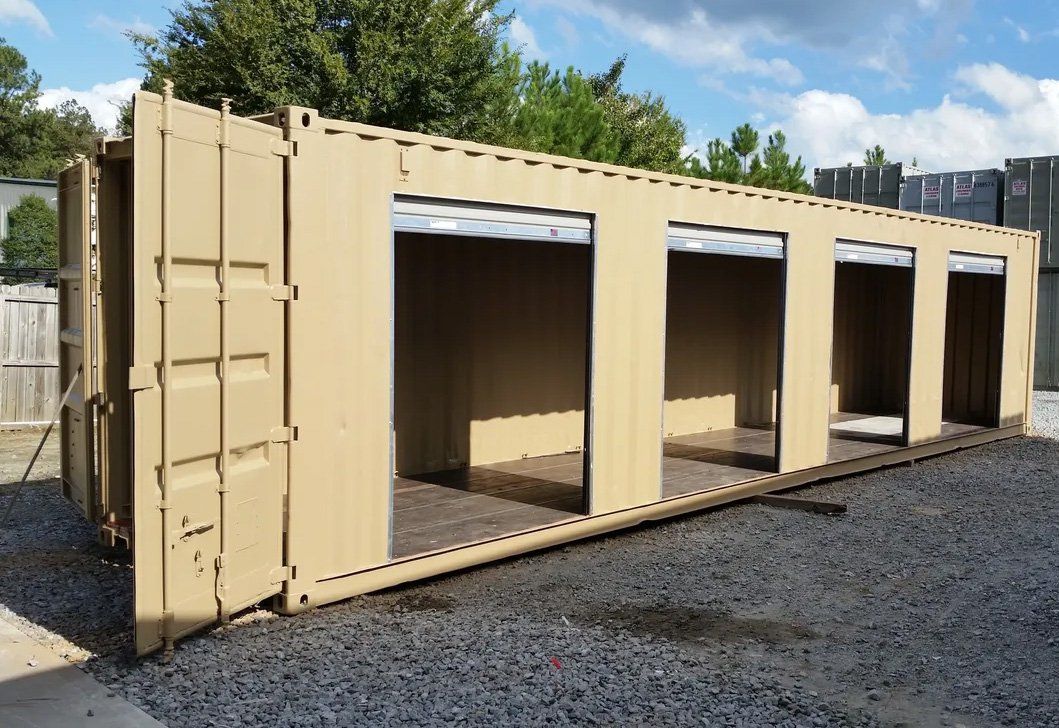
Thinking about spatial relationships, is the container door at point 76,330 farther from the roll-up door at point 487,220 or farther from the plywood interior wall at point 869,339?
Answer: the plywood interior wall at point 869,339

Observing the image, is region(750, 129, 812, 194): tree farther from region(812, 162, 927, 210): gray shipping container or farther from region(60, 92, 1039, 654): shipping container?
region(60, 92, 1039, 654): shipping container

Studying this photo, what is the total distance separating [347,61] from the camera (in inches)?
909

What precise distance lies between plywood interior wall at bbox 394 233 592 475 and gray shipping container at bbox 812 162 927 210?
49.8 ft

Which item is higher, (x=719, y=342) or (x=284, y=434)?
(x=719, y=342)

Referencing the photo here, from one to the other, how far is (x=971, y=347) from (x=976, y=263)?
2066 millimetres

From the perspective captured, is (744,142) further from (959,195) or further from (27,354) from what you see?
(27,354)

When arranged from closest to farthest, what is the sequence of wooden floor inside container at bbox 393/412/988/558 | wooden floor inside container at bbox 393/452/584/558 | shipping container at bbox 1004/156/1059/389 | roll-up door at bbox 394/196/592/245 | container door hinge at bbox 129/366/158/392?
container door hinge at bbox 129/366/158/392 < roll-up door at bbox 394/196/592/245 < wooden floor inside container at bbox 393/452/584/558 < wooden floor inside container at bbox 393/412/988/558 < shipping container at bbox 1004/156/1059/389

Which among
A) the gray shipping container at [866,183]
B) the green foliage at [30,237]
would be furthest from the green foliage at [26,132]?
the gray shipping container at [866,183]

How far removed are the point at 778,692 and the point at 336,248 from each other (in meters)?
3.34

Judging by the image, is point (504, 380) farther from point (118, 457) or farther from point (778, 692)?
point (778, 692)

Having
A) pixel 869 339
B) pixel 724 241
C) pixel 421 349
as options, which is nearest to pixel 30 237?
pixel 869 339

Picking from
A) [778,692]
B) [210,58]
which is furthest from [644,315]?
[210,58]

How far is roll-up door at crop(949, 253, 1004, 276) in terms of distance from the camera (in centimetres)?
1220

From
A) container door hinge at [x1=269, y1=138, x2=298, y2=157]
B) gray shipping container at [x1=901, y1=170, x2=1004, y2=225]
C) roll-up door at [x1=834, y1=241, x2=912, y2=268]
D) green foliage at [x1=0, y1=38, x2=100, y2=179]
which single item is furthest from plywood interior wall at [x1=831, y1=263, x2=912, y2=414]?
green foliage at [x1=0, y1=38, x2=100, y2=179]
